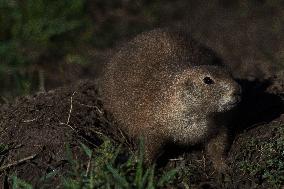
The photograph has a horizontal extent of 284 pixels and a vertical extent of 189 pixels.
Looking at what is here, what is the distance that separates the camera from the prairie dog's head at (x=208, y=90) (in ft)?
16.6

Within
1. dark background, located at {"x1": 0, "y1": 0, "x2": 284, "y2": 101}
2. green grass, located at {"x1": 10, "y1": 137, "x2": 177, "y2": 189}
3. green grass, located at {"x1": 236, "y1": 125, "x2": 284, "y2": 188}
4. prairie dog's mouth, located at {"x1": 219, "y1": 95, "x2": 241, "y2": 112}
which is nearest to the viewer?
green grass, located at {"x1": 10, "y1": 137, "x2": 177, "y2": 189}

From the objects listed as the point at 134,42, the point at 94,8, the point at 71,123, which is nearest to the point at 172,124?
the point at 71,123

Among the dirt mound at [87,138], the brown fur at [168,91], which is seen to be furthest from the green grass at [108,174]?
the brown fur at [168,91]

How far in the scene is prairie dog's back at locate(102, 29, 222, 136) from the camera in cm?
570

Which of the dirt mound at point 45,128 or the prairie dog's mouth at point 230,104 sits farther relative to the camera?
the dirt mound at point 45,128

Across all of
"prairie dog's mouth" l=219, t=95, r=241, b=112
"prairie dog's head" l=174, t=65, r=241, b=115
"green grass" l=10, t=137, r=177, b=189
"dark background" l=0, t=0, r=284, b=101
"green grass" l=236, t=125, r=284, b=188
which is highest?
"dark background" l=0, t=0, r=284, b=101

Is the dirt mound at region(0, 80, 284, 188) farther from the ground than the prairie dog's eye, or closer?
closer

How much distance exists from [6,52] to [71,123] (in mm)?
2937

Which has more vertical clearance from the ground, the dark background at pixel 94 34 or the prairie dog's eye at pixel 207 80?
the dark background at pixel 94 34

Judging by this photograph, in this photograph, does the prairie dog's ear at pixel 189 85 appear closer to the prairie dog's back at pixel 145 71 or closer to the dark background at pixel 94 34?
the prairie dog's back at pixel 145 71

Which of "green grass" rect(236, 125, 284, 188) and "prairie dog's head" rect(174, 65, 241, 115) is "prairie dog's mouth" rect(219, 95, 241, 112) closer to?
"prairie dog's head" rect(174, 65, 241, 115)

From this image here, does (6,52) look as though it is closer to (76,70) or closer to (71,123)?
(76,70)

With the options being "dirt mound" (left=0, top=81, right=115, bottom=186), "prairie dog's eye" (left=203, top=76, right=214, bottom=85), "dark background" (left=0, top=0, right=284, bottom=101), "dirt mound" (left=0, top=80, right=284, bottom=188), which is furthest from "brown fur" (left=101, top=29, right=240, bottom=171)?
"dark background" (left=0, top=0, right=284, bottom=101)

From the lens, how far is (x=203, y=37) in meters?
8.75
